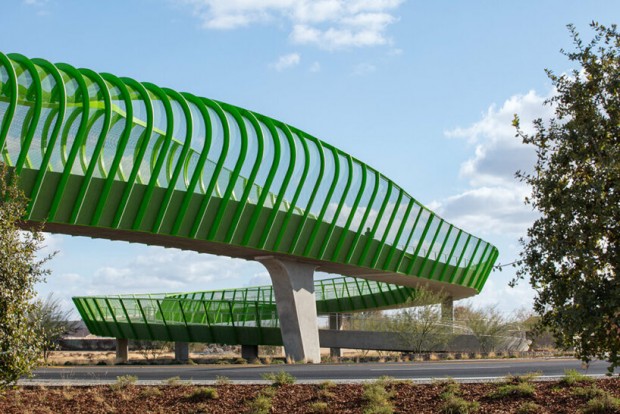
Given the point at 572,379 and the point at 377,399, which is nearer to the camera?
the point at 377,399

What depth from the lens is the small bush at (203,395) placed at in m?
17.4

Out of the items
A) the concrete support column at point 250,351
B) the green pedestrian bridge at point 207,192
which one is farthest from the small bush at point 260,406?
Result: the concrete support column at point 250,351

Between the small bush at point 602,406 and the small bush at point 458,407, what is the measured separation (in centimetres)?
207

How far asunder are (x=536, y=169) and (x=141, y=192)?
21.5 m

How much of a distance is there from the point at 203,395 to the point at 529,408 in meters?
7.22

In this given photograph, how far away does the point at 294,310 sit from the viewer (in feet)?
128

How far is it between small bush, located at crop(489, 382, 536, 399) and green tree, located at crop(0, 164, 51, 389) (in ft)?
30.7

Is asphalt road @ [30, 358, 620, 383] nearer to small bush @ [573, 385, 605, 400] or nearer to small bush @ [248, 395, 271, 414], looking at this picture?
small bush @ [573, 385, 605, 400]

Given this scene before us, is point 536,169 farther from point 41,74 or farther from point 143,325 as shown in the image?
point 143,325

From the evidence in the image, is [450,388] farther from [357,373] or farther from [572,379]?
[357,373]

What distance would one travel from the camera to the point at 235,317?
4831 centimetres

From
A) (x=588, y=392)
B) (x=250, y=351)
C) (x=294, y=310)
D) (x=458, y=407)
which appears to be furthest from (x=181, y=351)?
(x=588, y=392)

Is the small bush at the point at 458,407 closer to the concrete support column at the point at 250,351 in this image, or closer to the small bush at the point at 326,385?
the small bush at the point at 326,385

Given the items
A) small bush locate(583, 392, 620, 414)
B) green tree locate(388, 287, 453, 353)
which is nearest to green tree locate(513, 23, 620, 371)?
small bush locate(583, 392, 620, 414)
